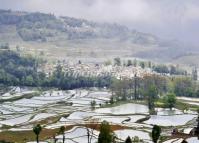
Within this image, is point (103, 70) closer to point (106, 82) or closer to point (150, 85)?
point (106, 82)

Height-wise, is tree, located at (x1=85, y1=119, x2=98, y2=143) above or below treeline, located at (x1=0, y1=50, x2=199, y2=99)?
below

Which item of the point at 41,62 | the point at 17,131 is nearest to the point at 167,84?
the point at 17,131

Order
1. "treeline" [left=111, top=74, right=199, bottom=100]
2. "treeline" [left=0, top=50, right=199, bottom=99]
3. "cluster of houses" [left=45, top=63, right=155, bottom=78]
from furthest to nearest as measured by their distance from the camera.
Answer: "cluster of houses" [left=45, top=63, right=155, bottom=78], "treeline" [left=0, top=50, right=199, bottom=99], "treeline" [left=111, top=74, right=199, bottom=100]

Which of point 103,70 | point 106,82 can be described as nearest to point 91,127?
point 106,82

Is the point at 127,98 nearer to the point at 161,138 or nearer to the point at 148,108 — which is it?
the point at 148,108

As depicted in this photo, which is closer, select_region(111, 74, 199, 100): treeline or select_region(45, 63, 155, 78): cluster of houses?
select_region(111, 74, 199, 100): treeline

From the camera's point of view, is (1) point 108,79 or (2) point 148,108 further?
(1) point 108,79

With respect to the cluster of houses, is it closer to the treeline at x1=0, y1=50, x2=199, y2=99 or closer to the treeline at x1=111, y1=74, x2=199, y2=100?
the treeline at x1=0, y1=50, x2=199, y2=99

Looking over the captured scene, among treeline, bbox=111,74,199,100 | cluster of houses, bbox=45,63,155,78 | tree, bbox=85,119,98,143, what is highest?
cluster of houses, bbox=45,63,155,78

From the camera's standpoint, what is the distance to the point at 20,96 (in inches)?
3807

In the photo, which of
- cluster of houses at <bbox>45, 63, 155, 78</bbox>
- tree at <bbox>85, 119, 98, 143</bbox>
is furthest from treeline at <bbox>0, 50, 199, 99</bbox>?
tree at <bbox>85, 119, 98, 143</bbox>

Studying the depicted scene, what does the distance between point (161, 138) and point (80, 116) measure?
64.7 feet

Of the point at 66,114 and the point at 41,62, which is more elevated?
the point at 41,62

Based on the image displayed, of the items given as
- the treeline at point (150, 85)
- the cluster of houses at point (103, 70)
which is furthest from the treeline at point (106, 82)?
the cluster of houses at point (103, 70)
